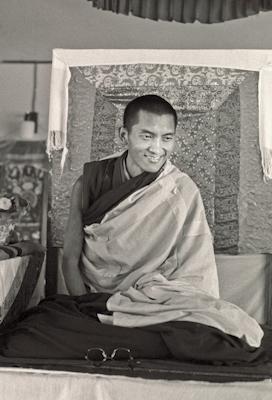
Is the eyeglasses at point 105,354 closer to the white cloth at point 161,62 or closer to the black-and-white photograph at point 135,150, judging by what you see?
the black-and-white photograph at point 135,150

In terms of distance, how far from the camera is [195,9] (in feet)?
10.9

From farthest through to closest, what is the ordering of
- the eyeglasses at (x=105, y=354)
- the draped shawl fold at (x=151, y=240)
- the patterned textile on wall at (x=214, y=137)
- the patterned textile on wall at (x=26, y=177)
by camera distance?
the patterned textile on wall at (x=26, y=177) < the patterned textile on wall at (x=214, y=137) < the draped shawl fold at (x=151, y=240) < the eyeglasses at (x=105, y=354)

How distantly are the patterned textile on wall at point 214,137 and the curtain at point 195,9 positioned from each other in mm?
281

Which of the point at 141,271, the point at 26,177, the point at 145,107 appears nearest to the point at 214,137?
the point at 145,107

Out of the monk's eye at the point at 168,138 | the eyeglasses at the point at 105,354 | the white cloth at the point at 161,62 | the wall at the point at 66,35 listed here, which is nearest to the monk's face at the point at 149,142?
the monk's eye at the point at 168,138

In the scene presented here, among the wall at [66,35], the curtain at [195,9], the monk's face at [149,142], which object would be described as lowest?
the monk's face at [149,142]

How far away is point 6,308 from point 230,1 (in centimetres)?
199

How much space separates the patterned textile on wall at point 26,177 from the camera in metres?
3.37

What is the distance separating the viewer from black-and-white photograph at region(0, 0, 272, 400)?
9.26ft

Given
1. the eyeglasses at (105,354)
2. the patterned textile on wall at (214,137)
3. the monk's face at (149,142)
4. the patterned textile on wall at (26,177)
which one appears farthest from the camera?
the patterned textile on wall at (26,177)

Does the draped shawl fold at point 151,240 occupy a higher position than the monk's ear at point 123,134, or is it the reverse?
the monk's ear at point 123,134

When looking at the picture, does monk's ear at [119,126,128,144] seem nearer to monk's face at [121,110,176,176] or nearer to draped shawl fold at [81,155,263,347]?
monk's face at [121,110,176,176]

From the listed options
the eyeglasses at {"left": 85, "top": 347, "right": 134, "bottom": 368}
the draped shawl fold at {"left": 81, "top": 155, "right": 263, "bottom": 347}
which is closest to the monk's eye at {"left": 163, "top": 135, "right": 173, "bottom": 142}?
the draped shawl fold at {"left": 81, "top": 155, "right": 263, "bottom": 347}

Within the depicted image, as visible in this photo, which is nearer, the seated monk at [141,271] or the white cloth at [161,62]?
the seated monk at [141,271]
